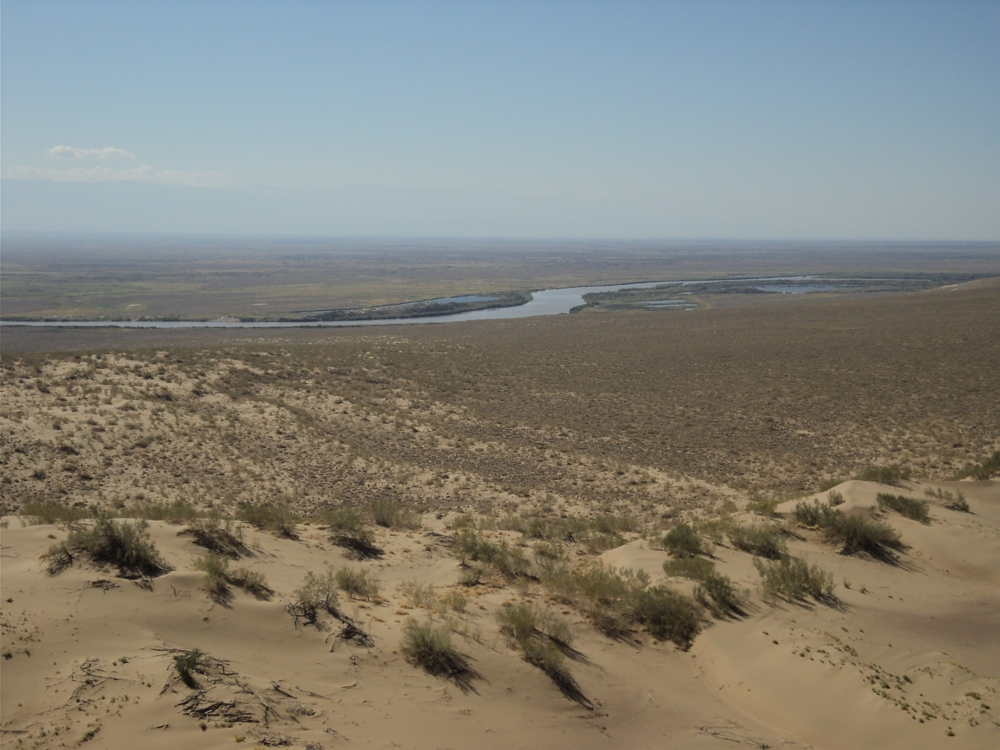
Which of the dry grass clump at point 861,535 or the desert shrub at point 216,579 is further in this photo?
the dry grass clump at point 861,535

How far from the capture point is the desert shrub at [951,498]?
14133 millimetres

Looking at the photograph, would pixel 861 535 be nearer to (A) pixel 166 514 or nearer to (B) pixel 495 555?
(B) pixel 495 555

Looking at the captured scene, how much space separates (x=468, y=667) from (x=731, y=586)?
189 inches

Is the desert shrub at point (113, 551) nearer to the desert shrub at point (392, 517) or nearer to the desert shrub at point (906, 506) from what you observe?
the desert shrub at point (392, 517)

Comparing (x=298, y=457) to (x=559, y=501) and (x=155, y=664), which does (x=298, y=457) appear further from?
(x=155, y=664)

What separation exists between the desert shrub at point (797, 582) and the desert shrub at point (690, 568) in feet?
2.81

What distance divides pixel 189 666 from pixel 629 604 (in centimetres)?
605

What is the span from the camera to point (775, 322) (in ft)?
164

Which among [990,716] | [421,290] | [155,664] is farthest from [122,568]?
[421,290]

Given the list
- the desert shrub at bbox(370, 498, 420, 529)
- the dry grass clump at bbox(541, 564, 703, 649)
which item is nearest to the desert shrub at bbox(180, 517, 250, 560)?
the desert shrub at bbox(370, 498, 420, 529)

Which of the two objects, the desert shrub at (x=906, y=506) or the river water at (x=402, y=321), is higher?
the river water at (x=402, y=321)

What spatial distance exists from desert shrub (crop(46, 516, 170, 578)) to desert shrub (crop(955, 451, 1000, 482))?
18.9 meters

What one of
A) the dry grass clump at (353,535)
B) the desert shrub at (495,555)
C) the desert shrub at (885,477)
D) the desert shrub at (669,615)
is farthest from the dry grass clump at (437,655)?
the desert shrub at (885,477)

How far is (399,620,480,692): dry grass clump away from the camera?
25.1 ft
